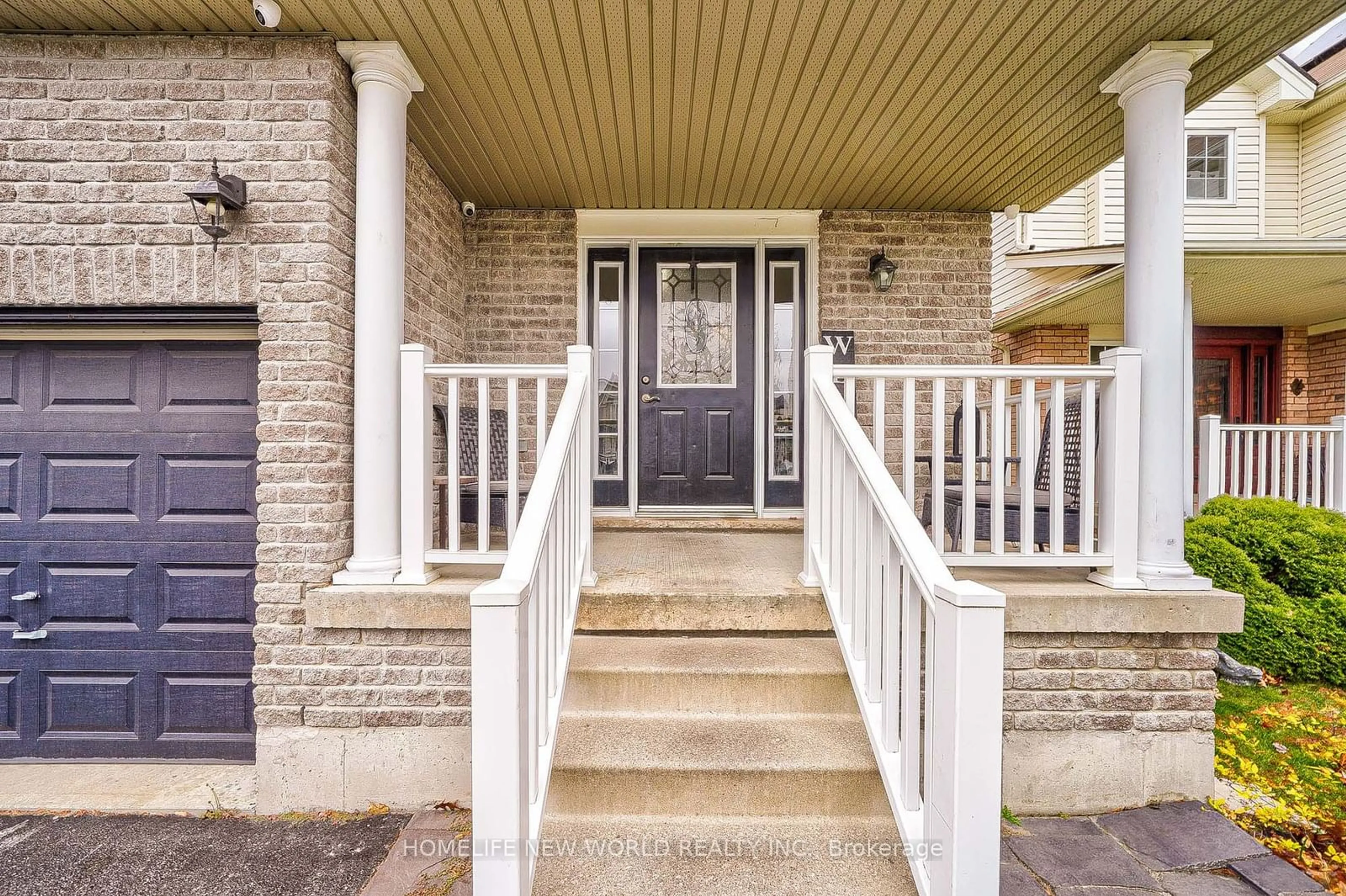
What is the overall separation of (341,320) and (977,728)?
254 centimetres

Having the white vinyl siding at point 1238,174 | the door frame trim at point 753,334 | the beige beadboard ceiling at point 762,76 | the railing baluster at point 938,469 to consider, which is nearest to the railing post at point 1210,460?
the beige beadboard ceiling at point 762,76

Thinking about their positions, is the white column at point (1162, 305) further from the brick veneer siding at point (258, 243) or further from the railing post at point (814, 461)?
the brick veneer siding at point (258, 243)

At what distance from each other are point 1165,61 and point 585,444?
9.03ft

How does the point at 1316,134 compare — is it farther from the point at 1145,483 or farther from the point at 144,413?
the point at 144,413

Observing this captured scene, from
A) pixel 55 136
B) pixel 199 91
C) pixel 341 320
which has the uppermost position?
pixel 199 91

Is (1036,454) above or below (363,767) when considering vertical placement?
above

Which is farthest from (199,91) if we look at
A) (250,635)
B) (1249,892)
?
(1249,892)

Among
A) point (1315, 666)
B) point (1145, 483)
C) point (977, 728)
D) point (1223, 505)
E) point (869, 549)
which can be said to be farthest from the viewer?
point (1223, 505)

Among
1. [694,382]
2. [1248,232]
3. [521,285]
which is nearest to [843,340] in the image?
[694,382]

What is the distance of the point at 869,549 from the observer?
1.97m

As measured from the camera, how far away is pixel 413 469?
2.44 m

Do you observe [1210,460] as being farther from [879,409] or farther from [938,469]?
[879,409]

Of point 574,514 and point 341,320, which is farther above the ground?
point 341,320

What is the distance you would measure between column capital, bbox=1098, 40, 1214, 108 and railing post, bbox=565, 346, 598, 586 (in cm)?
247
